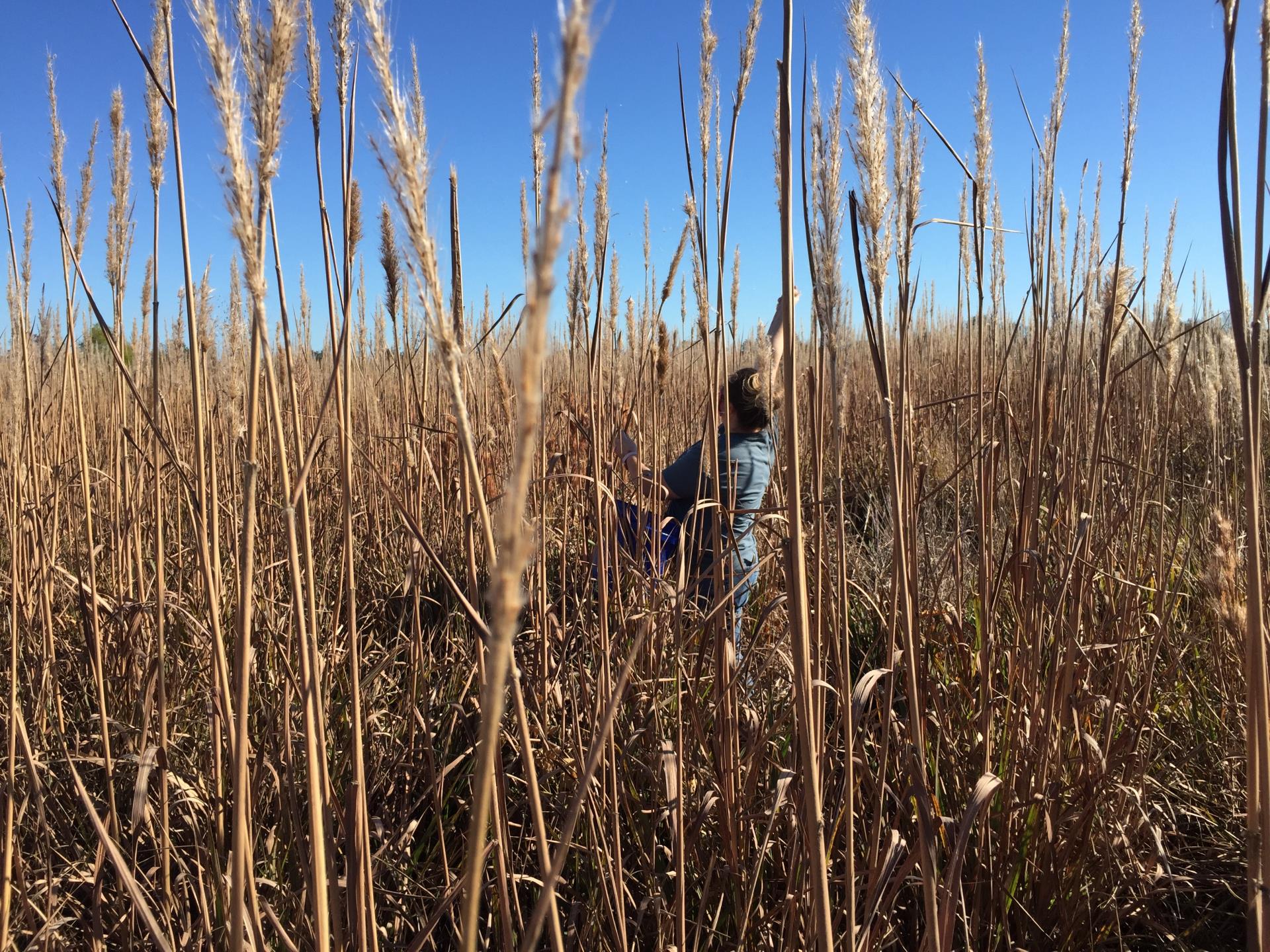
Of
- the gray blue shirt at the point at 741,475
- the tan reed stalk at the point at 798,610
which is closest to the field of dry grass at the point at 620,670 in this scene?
the tan reed stalk at the point at 798,610

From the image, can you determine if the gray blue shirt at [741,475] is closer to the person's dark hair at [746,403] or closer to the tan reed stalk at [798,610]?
the person's dark hair at [746,403]

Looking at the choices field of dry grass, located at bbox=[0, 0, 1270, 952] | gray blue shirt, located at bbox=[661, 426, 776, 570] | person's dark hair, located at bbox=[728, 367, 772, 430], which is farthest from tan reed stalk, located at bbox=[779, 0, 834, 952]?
person's dark hair, located at bbox=[728, 367, 772, 430]

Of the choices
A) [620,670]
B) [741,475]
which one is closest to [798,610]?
[620,670]

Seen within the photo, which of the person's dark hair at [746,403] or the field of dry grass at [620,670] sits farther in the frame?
the person's dark hair at [746,403]

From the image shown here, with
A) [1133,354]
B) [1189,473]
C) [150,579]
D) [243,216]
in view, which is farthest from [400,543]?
[1133,354]

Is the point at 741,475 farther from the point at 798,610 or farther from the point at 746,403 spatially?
the point at 798,610

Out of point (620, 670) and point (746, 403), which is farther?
point (746, 403)

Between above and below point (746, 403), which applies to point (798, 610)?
below

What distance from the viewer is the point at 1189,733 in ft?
5.95

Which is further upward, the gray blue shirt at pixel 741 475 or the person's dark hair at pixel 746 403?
the person's dark hair at pixel 746 403

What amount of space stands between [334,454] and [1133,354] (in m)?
5.78

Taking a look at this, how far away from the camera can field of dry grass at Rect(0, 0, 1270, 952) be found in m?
0.73

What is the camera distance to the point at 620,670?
1021 millimetres

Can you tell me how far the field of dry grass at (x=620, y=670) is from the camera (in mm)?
734
